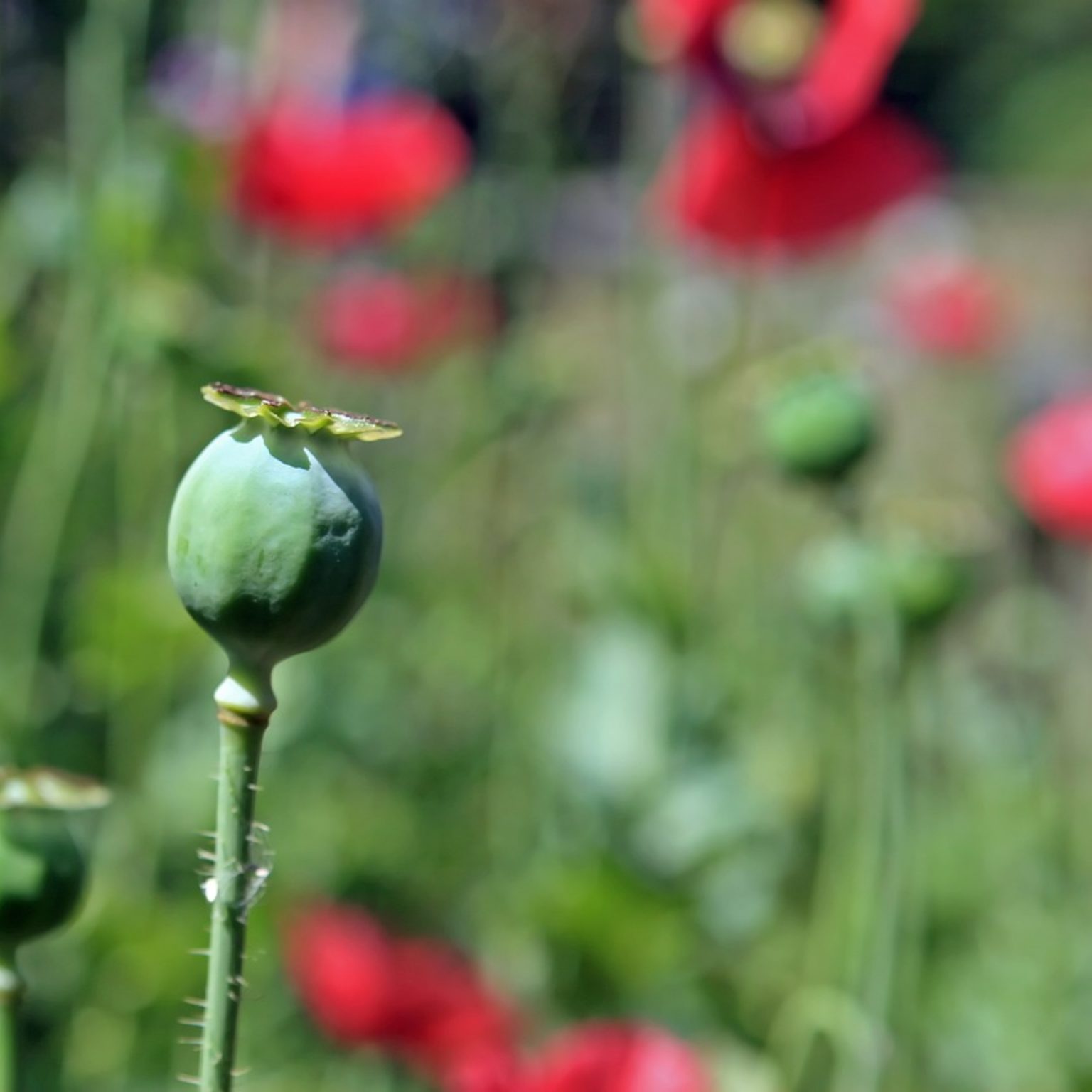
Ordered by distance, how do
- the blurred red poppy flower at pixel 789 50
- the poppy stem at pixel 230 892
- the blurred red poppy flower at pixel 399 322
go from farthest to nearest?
the blurred red poppy flower at pixel 399 322 → the blurred red poppy flower at pixel 789 50 → the poppy stem at pixel 230 892

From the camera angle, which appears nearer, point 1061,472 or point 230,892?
point 230,892

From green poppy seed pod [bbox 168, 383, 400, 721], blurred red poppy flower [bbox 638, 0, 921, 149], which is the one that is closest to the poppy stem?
green poppy seed pod [bbox 168, 383, 400, 721]

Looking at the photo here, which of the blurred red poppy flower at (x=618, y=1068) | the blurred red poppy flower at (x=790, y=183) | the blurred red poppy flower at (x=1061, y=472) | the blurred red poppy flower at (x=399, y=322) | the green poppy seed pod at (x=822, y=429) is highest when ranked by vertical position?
the blurred red poppy flower at (x=399, y=322)

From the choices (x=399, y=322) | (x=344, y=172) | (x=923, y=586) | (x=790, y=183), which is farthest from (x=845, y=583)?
(x=399, y=322)

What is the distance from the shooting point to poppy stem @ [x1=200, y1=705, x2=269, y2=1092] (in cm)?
25

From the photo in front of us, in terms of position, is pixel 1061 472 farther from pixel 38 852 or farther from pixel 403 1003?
pixel 38 852

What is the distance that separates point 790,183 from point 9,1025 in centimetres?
85

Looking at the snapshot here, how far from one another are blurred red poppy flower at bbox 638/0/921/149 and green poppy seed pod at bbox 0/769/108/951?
29.3 inches

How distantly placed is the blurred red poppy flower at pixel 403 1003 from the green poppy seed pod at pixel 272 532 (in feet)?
1.69

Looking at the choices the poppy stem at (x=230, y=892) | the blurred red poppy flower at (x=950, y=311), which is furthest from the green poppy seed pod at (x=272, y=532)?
the blurred red poppy flower at (x=950, y=311)

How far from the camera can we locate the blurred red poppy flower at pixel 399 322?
4.79 ft

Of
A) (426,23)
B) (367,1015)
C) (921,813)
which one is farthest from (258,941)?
(426,23)

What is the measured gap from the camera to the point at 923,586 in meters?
0.71

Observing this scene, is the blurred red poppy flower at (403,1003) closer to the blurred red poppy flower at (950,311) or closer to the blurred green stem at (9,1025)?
the blurred green stem at (9,1025)
